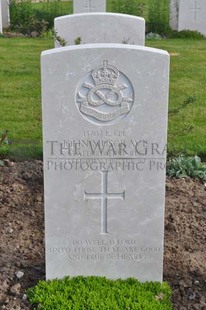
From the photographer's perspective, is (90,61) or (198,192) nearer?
(90,61)

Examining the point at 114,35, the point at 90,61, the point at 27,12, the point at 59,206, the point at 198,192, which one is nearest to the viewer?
the point at 90,61

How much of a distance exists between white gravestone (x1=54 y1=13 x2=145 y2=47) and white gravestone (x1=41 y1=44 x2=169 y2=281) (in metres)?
3.00

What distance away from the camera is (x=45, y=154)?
352 cm

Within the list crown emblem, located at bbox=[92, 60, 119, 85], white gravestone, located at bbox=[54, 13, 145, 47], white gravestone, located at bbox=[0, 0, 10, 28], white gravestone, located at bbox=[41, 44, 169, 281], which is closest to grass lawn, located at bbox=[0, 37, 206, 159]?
white gravestone, located at bbox=[54, 13, 145, 47]

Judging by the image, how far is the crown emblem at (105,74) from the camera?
3.38m

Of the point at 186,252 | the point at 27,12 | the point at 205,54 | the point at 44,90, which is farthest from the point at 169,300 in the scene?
the point at 27,12

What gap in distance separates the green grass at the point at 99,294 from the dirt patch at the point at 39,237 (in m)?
0.10

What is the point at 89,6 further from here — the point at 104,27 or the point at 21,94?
the point at 104,27

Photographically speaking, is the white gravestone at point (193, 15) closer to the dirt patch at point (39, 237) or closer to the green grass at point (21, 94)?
the green grass at point (21, 94)

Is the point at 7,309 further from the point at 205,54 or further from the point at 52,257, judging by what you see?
the point at 205,54

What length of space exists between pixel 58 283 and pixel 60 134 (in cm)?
90

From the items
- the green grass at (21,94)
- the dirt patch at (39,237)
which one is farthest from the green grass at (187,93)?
the green grass at (21,94)

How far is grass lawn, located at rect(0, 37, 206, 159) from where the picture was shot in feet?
20.4

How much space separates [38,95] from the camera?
26.2 feet
